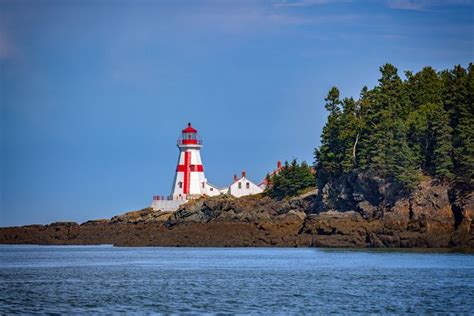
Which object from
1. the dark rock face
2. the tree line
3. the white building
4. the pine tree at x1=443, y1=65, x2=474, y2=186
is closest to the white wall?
the white building

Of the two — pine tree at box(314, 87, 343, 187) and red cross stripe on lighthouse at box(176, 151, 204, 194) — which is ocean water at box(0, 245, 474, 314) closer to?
pine tree at box(314, 87, 343, 187)

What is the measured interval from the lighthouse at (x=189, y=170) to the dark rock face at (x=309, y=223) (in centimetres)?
491

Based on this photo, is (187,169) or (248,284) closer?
(248,284)

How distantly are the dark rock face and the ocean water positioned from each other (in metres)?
5.66

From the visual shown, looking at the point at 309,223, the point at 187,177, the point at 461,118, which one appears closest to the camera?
the point at 309,223

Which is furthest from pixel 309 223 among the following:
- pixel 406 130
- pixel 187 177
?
pixel 187 177

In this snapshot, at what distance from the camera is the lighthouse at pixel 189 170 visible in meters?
114

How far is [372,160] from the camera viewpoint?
84.6 metres

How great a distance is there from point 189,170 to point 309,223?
3550 centimetres

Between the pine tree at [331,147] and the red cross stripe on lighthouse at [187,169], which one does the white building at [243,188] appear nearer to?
the red cross stripe on lighthouse at [187,169]

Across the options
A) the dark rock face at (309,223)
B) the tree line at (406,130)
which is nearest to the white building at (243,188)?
the dark rock face at (309,223)

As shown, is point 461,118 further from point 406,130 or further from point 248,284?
point 248,284

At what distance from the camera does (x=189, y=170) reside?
11488 cm

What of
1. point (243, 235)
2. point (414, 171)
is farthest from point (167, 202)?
point (414, 171)
